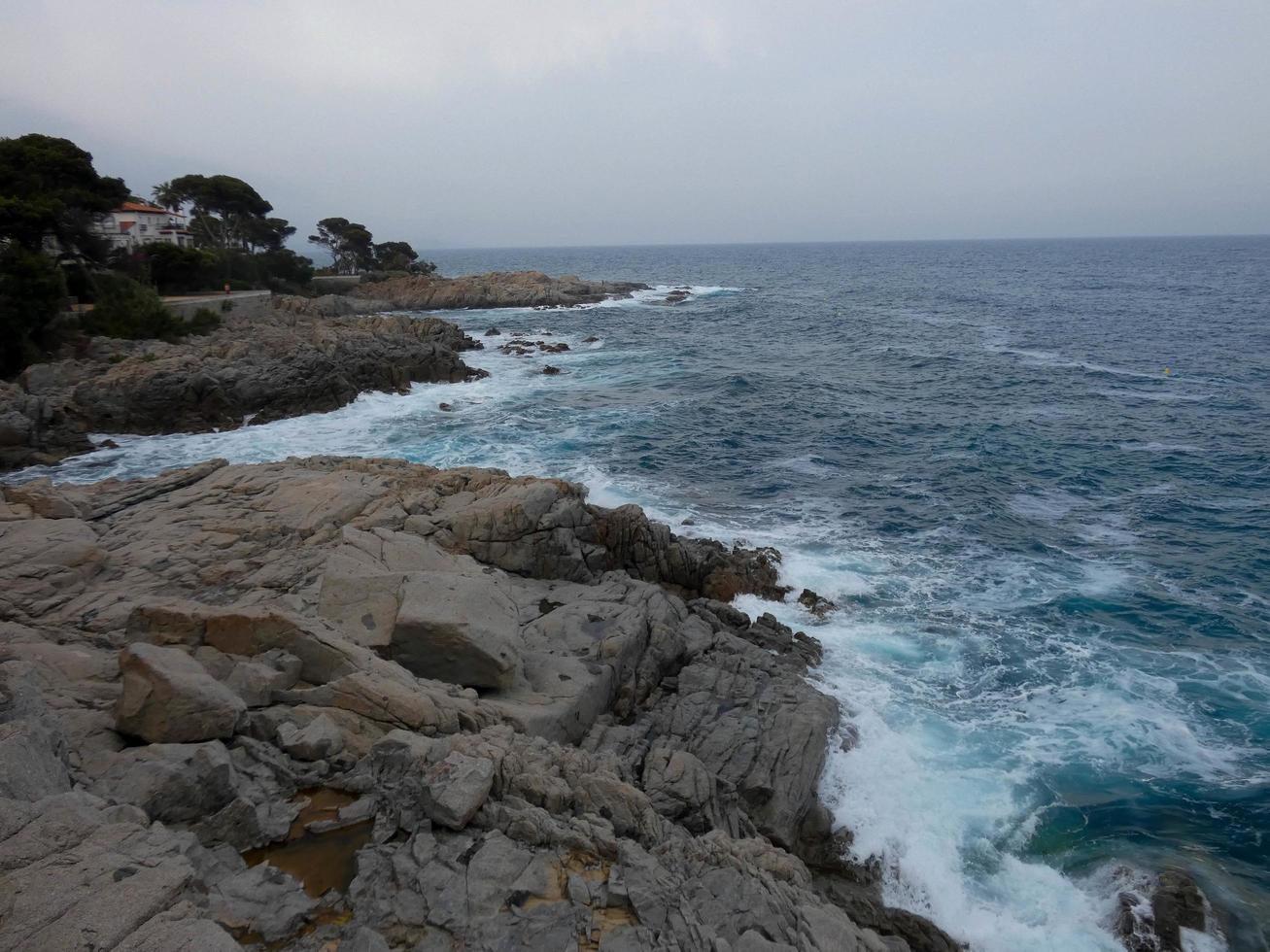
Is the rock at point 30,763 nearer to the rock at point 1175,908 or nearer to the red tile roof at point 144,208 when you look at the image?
the rock at point 1175,908

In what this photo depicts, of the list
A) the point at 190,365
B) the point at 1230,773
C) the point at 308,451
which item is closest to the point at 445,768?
the point at 1230,773

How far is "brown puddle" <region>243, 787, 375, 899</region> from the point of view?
277 inches

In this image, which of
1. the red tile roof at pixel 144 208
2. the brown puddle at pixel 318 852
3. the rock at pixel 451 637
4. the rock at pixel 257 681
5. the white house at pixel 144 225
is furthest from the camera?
the red tile roof at pixel 144 208

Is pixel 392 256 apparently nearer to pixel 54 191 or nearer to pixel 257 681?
pixel 54 191

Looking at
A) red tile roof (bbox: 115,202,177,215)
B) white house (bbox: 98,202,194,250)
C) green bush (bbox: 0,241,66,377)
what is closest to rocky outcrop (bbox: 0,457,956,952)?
green bush (bbox: 0,241,66,377)

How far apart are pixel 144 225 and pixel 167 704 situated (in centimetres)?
7574

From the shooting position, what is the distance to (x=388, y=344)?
4531 centimetres

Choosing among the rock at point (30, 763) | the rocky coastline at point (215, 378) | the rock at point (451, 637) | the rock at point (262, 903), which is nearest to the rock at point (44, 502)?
the rock at point (451, 637)

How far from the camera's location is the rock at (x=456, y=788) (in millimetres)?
7609

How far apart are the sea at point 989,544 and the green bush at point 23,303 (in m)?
8.96

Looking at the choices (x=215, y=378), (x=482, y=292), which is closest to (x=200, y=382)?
(x=215, y=378)

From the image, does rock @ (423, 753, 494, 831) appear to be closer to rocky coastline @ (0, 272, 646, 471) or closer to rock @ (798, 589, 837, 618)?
rock @ (798, 589, 837, 618)

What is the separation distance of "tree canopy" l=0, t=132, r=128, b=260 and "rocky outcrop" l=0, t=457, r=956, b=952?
35.0 metres

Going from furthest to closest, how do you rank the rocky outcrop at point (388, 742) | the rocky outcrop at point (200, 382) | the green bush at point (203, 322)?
the green bush at point (203, 322), the rocky outcrop at point (200, 382), the rocky outcrop at point (388, 742)
